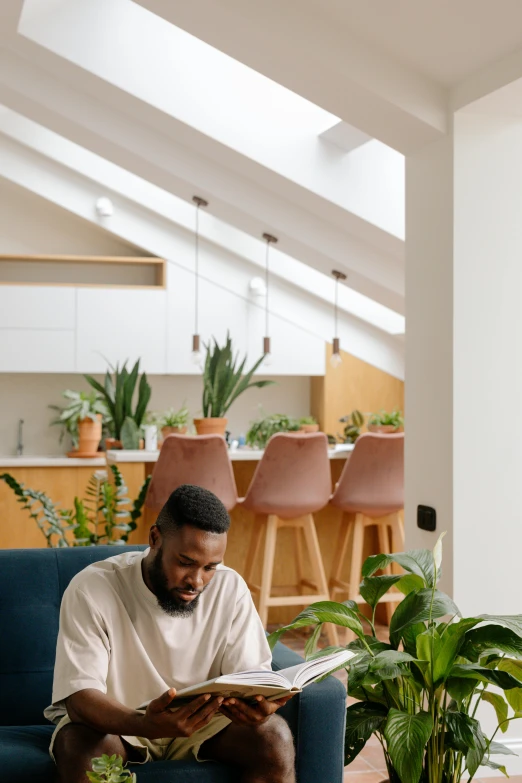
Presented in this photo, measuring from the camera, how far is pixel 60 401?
833 centimetres

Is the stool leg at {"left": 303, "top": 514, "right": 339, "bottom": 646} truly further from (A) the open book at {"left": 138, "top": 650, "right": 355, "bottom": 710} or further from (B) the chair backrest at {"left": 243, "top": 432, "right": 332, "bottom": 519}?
(A) the open book at {"left": 138, "top": 650, "right": 355, "bottom": 710}

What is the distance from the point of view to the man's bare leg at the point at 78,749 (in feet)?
6.57

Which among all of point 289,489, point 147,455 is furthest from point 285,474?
point 147,455

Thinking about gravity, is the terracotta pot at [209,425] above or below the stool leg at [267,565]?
above

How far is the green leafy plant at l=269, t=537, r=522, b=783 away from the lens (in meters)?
2.25

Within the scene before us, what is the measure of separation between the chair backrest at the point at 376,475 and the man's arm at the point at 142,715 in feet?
9.77

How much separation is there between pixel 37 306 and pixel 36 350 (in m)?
0.35

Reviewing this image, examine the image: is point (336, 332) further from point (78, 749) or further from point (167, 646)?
point (78, 749)

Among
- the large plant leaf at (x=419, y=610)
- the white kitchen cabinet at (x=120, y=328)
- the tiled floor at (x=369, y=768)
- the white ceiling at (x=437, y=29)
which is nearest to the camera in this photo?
the large plant leaf at (x=419, y=610)

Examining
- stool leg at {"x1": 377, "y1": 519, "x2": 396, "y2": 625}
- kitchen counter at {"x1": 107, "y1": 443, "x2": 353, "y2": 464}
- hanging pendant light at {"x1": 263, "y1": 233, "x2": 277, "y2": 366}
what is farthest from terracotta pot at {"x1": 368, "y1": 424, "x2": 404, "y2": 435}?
hanging pendant light at {"x1": 263, "y1": 233, "x2": 277, "y2": 366}

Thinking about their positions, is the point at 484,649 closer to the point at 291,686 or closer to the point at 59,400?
the point at 291,686

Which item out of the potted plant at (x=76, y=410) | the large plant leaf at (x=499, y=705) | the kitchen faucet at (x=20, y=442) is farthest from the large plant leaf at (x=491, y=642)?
the kitchen faucet at (x=20, y=442)

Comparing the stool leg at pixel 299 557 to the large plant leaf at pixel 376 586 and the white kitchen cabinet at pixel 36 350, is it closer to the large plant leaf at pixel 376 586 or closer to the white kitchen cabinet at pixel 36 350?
the large plant leaf at pixel 376 586

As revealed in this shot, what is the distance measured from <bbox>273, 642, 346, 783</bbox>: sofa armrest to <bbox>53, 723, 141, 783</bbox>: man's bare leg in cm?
42
